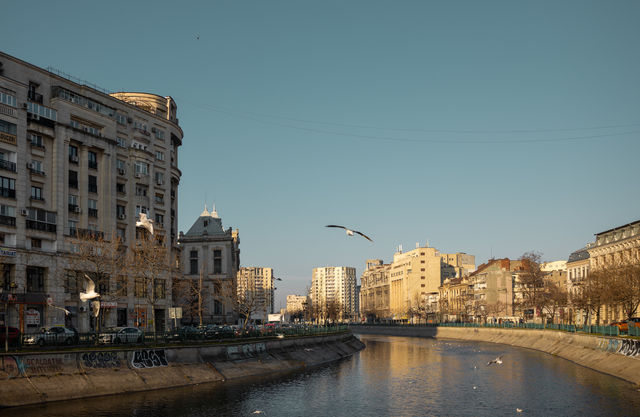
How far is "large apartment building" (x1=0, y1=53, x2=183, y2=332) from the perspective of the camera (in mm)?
84500

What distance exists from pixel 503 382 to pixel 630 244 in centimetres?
7084

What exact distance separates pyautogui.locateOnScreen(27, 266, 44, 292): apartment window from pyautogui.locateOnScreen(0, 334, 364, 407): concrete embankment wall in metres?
29.6

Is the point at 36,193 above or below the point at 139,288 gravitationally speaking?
above

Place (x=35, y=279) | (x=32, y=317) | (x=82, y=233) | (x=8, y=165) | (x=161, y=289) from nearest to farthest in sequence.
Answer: (x=8, y=165), (x=32, y=317), (x=35, y=279), (x=82, y=233), (x=161, y=289)

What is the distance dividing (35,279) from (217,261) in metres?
72.6

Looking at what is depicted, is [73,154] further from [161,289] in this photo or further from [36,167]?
[161,289]

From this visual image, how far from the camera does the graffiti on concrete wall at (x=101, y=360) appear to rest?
57812mm

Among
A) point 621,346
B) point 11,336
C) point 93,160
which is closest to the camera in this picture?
point 11,336

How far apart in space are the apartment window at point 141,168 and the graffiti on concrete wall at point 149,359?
166 feet

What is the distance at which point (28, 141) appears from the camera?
289 feet

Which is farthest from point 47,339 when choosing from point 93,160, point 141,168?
point 141,168

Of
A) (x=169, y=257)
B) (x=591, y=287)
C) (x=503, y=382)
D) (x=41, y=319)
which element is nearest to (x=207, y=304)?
(x=169, y=257)

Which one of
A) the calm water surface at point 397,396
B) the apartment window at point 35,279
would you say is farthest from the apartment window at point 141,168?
the calm water surface at point 397,396

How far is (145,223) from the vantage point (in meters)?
104
